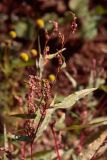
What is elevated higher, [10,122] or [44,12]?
[44,12]

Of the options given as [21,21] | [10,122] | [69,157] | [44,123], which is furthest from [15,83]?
[44,123]

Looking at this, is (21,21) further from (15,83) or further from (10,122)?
(10,122)

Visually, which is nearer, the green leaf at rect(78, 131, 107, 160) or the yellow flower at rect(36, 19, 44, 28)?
the green leaf at rect(78, 131, 107, 160)

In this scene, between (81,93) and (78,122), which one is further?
(78,122)

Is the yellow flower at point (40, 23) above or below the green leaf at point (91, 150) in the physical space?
above

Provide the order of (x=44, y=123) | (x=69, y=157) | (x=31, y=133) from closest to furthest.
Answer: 1. (x=31, y=133)
2. (x=44, y=123)
3. (x=69, y=157)

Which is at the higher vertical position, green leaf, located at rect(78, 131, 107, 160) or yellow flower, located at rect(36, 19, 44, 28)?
yellow flower, located at rect(36, 19, 44, 28)

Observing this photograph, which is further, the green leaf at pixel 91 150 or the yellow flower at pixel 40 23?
the yellow flower at pixel 40 23

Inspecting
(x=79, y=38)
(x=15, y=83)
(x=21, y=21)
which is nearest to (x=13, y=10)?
(x=21, y=21)

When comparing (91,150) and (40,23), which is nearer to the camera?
(91,150)

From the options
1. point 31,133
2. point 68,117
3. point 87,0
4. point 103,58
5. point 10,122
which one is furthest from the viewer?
point 87,0

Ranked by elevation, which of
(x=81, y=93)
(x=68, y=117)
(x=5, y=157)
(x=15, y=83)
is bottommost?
(x=68, y=117)
